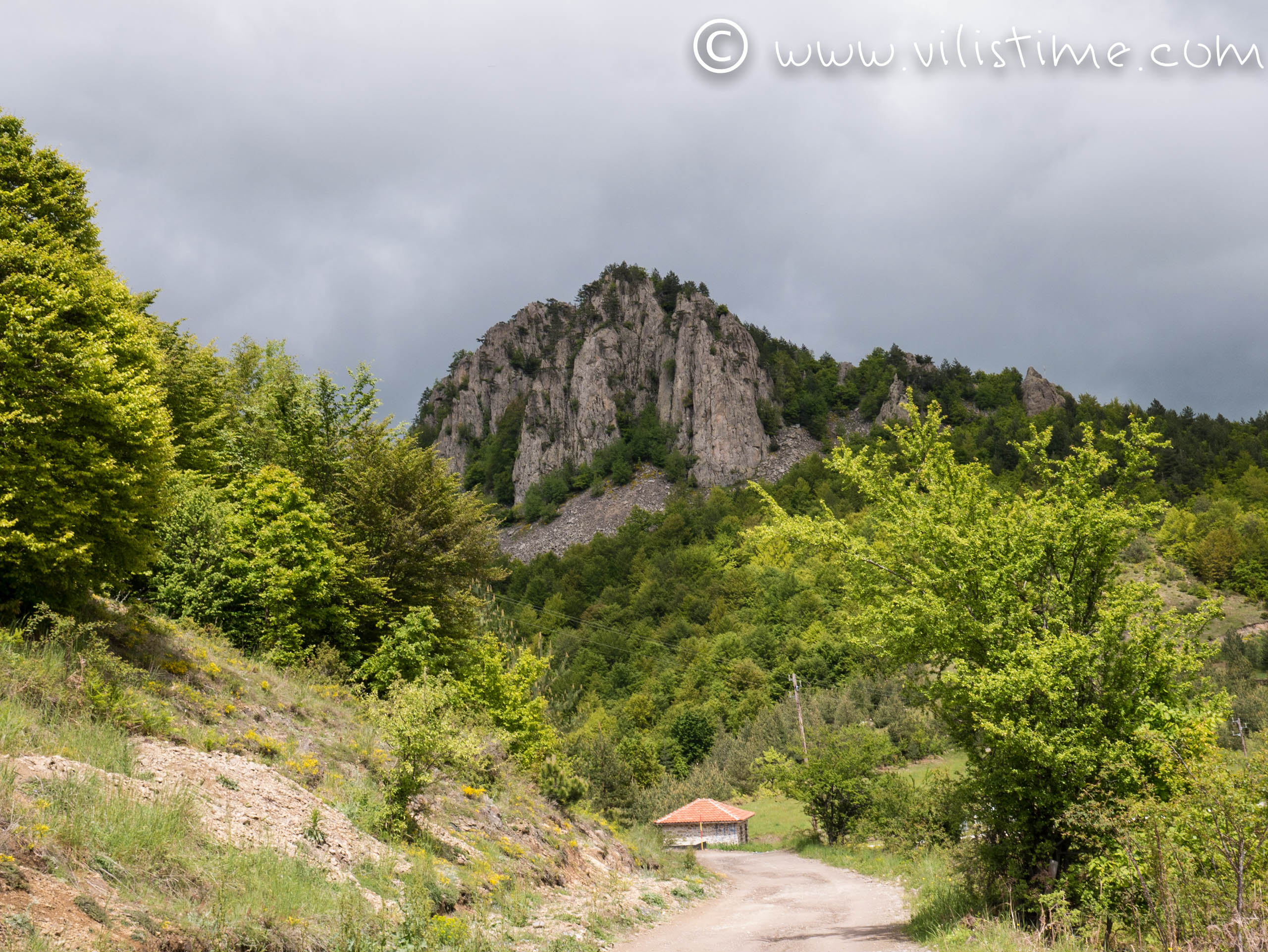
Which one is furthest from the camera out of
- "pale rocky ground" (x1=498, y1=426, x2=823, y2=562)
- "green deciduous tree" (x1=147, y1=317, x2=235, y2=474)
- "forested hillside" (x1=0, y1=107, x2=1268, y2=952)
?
"pale rocky ground" (x1=498, y1=426, x2=823, y2=562)

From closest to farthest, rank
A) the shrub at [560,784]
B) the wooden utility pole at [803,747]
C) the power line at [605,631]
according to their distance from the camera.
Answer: the shrub at [560,784], the wooden utility pole at [803,747], the power line at [605,631]

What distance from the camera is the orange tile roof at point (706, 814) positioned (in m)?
45.9

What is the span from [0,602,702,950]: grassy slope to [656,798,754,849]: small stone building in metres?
30.2

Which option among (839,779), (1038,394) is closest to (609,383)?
(1038,394)

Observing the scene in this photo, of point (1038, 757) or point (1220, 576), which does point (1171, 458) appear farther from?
point (1038, 757)

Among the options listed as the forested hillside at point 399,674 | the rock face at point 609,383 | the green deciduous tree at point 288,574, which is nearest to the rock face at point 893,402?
the rock face at point 609,383

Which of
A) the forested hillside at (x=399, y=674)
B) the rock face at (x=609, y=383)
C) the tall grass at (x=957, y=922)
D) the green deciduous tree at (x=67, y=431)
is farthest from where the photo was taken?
the rock face at (x=609, y=383)

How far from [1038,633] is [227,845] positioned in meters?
10.9

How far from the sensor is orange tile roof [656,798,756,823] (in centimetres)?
4594

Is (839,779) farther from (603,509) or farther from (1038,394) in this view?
(1038,394)

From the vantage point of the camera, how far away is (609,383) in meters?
166

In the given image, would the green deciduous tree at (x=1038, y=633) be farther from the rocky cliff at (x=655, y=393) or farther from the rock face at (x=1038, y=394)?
the rock face at (x=1038, y=394)

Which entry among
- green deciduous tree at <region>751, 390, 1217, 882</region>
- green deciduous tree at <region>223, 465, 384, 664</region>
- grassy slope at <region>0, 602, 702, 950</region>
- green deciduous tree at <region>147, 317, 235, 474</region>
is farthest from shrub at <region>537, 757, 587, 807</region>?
green deciduous tree at <region>147, 317, 235, 474</region>

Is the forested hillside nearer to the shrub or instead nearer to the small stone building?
the shrub
